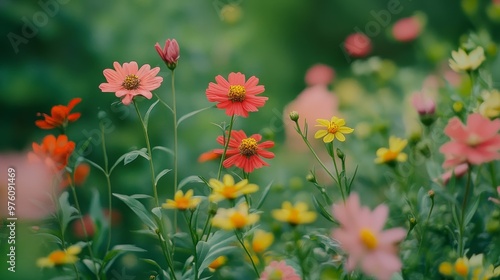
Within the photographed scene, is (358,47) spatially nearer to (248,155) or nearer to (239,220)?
(248,155)

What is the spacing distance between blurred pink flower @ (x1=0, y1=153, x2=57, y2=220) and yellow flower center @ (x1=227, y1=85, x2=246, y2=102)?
211 millimetres

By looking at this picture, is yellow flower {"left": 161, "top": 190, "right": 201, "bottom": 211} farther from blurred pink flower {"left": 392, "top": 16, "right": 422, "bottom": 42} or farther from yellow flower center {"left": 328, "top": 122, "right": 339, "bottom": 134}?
blurred pink flower {"left": 392, "top": 16, "right": 422, "bottom": 42}

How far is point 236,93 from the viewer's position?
0.68 meters

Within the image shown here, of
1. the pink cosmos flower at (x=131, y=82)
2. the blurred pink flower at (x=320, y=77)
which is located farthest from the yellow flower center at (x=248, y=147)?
the blurred pink flower at (x=320, y=77)

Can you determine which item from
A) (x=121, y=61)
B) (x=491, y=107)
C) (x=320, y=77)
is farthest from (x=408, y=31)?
(x=491, y=107)

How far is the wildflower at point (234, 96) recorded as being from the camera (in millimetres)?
677

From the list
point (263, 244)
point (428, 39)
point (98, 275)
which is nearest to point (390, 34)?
point (428, 39)

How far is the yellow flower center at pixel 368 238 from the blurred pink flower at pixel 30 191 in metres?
0.35

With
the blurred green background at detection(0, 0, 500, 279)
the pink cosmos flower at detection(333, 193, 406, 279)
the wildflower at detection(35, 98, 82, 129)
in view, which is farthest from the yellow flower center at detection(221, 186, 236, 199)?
the blurred green background at detection(0, 0, 500, 279)

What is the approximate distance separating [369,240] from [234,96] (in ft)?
0.79

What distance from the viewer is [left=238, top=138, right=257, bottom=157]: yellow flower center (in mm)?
683

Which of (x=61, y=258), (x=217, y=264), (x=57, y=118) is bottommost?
(x=217, y=264)

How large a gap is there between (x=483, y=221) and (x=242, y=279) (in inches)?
12.6

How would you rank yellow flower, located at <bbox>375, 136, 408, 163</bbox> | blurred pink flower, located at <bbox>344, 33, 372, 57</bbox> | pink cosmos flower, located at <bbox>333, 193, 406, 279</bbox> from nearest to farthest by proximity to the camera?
pink cosmos flower, located at <bbox>333, 193, 406, 279</bbox>, yellow flower, located at <bbox>375, 136, 408, 163</bbox>, blurred pink flower, located at <bbox>344, 33, 372, 57</bbox>
